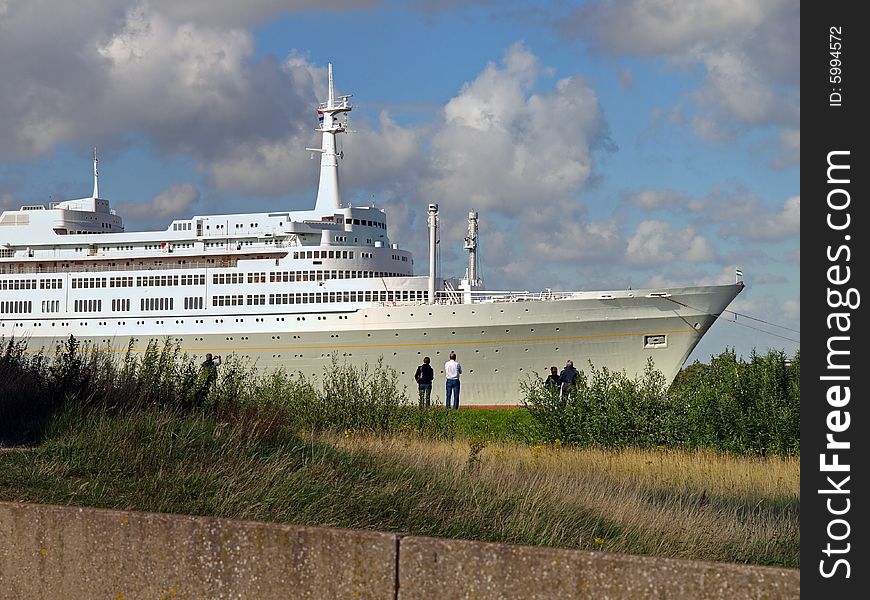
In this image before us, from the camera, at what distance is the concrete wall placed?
5.17m

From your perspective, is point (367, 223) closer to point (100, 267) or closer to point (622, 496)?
point (100, 267)

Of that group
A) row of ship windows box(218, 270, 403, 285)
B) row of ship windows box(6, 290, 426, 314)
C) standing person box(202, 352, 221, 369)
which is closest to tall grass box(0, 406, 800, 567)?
standing person box(202, 352, 221, 369)

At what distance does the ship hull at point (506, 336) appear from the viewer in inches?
1444

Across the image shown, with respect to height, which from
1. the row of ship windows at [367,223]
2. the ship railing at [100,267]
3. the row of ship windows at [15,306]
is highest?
the row of ship windows at [367,223]

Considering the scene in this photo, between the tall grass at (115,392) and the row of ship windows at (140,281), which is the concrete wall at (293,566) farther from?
the row of ship windows at (140,281)

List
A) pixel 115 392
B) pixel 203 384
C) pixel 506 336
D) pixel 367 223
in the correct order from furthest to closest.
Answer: pixel 367 223, pixel 506 336, pixel 203 384, pixel 115 392

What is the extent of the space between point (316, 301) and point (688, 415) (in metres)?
24.1

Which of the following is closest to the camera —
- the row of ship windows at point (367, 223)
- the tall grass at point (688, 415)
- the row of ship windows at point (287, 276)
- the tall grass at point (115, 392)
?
the tall grass at point (115, 392)

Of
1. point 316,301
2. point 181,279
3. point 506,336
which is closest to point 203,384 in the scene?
point 506,336

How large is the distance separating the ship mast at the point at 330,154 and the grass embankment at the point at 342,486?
32.4 m

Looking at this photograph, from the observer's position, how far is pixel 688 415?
647 inches

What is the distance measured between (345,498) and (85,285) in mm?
37130

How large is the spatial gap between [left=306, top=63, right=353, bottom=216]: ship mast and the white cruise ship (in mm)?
54

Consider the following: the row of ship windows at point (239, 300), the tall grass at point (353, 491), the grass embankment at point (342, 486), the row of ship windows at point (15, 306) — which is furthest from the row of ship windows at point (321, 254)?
the tall grass at point (353, 491)
